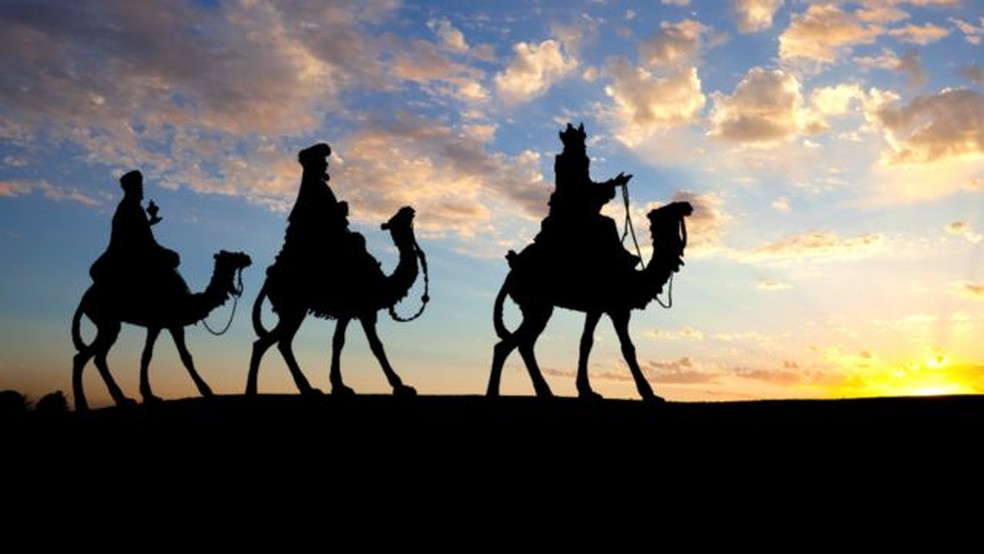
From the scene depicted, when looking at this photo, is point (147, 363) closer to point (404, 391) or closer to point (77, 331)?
point (77, 331)

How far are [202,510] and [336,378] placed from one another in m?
4.47

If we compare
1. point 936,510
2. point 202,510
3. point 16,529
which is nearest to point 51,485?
point 16,529

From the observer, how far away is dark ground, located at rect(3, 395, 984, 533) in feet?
21.8

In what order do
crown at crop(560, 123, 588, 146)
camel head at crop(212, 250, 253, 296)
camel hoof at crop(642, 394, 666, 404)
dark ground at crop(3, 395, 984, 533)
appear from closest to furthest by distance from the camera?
1. dark ground at crop(3, 395, 984, 533)
2. camel hoof at crop(642, 394, 666, 404)
3. crown at crop(560, 123, 588, 146)
4. camel head at crop(212, 250, 253, 296)

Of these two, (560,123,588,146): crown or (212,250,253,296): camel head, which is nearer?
(560,123,588,146): crown

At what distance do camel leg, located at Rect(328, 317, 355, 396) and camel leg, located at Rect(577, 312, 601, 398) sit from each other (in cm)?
289

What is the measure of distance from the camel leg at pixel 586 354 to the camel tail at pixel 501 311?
3.45 feet

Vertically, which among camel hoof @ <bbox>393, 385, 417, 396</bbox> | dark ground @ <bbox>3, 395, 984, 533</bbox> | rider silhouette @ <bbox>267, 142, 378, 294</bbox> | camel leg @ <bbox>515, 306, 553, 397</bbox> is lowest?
dark ground @ <bbox>3, 395, 984, 533</bbox>

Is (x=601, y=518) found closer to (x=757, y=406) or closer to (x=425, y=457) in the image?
(x=425, y=457)

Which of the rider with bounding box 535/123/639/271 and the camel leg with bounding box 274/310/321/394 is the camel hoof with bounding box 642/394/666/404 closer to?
the rider with bounding box 535/123/639/271

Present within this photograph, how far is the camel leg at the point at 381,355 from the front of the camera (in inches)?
456

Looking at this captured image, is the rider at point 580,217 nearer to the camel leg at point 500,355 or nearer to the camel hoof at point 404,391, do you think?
the camel leg at point 500,355

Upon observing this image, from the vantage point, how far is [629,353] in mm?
11461

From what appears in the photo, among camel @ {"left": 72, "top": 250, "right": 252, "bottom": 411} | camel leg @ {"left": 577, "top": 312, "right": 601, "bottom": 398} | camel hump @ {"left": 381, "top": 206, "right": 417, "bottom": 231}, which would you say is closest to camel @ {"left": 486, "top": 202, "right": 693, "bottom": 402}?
camel leg @ {"left": 577, "top": 312, "right": 601, "bottom": 398}
